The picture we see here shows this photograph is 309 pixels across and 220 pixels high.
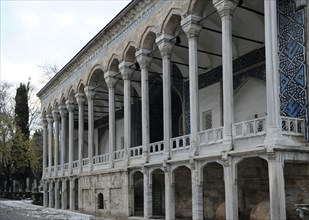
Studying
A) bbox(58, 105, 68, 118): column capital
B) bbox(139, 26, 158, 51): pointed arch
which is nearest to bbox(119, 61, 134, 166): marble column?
bbox(139, 26, 158, 51): pointed arch

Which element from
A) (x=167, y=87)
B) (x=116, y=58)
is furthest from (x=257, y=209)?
(x=116, y=58)

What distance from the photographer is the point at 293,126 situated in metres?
11.4

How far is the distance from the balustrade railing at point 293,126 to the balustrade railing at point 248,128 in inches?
19.7

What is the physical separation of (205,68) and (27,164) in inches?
1044

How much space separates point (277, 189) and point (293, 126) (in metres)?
1.83

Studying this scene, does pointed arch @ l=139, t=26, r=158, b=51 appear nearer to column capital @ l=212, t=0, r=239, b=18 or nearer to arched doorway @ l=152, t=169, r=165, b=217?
column capital @ l=212, t=0, r=239, b=18

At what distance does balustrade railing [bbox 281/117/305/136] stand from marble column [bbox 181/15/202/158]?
312 centimetres

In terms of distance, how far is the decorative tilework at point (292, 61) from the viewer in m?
11.7

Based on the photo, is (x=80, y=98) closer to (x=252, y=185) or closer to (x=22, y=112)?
(x=252, y=185)

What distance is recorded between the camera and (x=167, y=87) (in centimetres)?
1538

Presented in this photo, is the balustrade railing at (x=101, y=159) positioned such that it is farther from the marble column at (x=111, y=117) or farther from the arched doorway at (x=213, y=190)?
the arched doorway at (x=213, y=190)

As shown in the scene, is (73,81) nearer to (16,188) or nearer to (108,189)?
(108,189)

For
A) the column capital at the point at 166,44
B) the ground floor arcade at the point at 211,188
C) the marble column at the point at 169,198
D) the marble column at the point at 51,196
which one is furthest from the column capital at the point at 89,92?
the marble column at the point at 169,198

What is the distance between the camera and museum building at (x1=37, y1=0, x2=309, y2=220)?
11.4 metres
